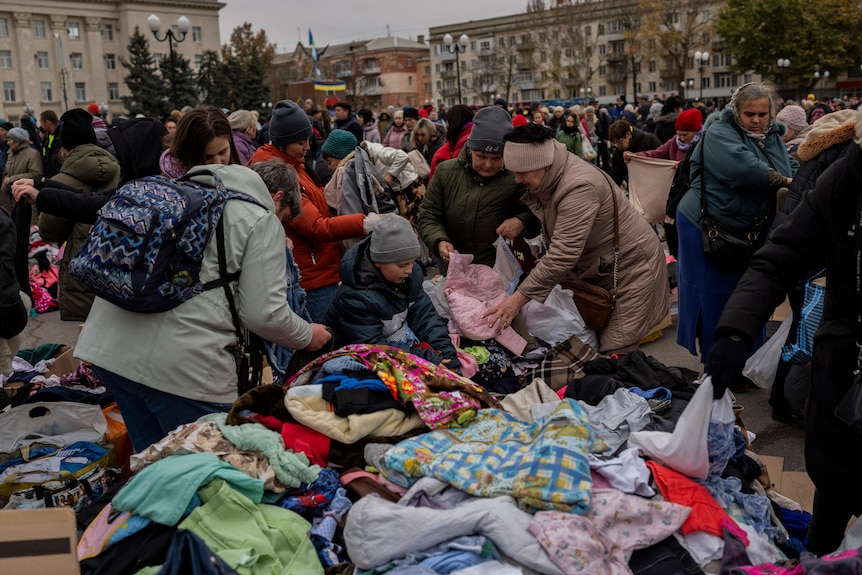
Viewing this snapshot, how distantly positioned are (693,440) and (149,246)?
6.47 feet

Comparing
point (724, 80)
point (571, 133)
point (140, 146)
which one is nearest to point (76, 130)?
point (140, 146)

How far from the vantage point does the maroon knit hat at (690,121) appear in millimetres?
7965

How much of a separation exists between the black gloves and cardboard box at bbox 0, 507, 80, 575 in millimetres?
2016

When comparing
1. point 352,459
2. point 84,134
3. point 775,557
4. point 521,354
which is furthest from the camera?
point 84,134

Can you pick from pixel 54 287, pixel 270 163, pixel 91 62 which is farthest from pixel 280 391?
pixel 91 62

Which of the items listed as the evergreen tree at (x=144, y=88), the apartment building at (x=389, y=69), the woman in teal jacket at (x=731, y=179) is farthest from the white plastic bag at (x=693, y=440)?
the apartment building at (x=389, y=69)

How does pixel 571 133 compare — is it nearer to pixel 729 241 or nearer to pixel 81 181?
pixel 729 241

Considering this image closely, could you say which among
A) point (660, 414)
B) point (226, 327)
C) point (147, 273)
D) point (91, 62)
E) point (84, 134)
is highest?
point (91, 62)

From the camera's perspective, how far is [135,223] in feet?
8.87

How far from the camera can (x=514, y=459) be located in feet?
8.62

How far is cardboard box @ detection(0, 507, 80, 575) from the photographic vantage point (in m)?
2.28

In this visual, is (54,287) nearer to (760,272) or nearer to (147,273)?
(147,273)

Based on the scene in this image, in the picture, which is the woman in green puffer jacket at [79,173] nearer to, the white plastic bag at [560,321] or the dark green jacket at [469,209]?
the dark green jacket at [469,209]

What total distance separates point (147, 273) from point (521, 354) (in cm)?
249
